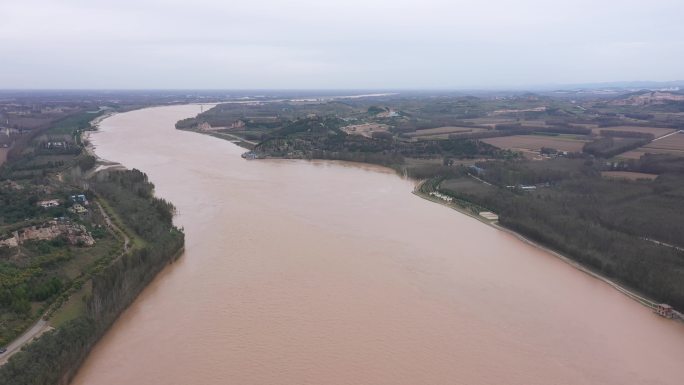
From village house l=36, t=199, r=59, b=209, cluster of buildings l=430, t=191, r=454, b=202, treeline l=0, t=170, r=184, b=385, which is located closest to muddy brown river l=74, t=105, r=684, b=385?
treeline l=0, t=170, r=184, b=385

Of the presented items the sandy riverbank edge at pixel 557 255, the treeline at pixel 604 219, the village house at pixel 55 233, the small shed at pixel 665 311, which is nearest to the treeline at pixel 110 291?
the village house at pixel 55 233

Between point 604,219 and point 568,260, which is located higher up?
point 604,219

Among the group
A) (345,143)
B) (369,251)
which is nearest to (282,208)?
(369,251)

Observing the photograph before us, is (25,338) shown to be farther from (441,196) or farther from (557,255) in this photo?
(441,196)

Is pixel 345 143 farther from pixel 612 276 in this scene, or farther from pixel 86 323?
pixel 86 323

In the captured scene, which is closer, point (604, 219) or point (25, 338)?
point (25, 338)

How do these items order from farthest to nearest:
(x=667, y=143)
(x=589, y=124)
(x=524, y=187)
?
(x=589, y=124), (x=667, y=143), (x=524, y=187)

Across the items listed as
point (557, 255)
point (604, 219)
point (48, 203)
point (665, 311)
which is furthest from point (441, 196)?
point (48, 203)
